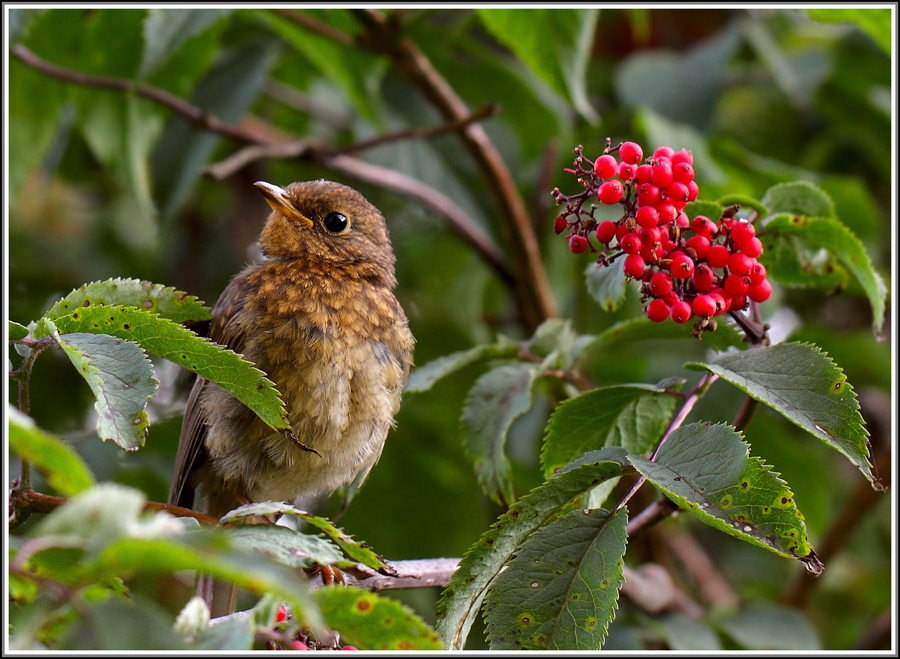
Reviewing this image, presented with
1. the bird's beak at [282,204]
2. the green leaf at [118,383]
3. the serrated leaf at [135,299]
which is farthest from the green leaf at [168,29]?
the green leaf at [118,383]

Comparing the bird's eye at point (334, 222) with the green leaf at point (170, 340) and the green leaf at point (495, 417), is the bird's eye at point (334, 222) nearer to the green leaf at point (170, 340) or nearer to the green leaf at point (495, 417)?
the green leaf at point (495, 417)

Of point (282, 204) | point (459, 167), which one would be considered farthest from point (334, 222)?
point (459, 167)

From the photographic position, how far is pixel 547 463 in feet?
6.00

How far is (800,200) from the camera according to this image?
1.98 m

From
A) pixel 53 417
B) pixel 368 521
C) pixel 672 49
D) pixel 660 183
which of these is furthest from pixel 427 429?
pixel 672 49

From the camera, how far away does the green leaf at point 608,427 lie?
1800 mm

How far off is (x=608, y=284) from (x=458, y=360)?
45 centimetres

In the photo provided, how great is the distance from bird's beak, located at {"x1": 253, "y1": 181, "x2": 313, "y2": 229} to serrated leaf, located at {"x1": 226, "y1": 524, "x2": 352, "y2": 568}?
1440mm

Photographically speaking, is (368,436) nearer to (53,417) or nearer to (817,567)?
(817,567)

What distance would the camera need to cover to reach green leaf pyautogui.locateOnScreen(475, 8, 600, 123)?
8.79ft

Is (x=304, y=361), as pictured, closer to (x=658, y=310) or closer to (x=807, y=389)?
(x=658, y=310)

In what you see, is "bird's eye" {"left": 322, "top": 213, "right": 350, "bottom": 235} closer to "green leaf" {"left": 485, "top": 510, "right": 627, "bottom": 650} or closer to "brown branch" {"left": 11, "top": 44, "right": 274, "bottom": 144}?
Answer: "brown branch" {"left": 11, "top": 44, "right": 274, "bottom": 144}

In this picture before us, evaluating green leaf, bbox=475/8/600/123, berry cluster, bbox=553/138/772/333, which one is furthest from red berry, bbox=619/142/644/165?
green leaf, bbox=475/8/600/123

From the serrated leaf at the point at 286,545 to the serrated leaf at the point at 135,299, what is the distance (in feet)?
1.77
